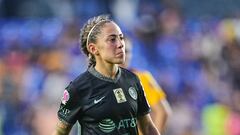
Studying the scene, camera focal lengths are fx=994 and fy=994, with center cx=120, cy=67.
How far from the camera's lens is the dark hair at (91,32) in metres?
7.17

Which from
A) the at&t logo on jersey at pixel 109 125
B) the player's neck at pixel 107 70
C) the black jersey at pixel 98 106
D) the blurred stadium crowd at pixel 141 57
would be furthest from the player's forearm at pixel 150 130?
the blurred stadium crowd at pixel 141 57

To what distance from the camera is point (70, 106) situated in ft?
23.1

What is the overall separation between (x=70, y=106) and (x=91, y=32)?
57 cm

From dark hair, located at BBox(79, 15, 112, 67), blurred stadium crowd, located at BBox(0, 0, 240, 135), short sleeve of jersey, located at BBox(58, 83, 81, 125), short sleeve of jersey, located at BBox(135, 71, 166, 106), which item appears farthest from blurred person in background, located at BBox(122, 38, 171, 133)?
blurred stadium crowd, located at BBox(0, 0, 240, 135)

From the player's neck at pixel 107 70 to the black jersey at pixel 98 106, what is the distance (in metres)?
0.03

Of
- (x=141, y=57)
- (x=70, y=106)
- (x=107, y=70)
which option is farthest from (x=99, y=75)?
(x=141, y=57)

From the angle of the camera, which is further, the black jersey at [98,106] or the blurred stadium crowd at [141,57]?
the blurred stadium crowd at [141,57]

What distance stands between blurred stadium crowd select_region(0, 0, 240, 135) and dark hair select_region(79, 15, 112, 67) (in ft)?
21.7

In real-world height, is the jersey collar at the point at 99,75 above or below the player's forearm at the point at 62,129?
above

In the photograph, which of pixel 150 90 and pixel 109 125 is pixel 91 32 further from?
pixel 150 90

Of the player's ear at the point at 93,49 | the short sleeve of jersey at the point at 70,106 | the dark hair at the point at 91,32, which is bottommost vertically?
the short sleeve of jersey at the point at 70,106

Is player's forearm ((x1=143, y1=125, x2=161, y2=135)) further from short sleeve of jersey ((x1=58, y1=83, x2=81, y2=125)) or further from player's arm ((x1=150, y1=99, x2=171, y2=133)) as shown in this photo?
player's arm ((x1=150, y1=99, x2=171, y2=133))

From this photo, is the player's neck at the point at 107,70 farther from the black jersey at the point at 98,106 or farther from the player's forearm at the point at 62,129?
the player's forearm at the point at 62,129

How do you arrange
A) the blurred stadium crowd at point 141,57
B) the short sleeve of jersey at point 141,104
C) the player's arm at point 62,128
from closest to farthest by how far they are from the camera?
the player's arm at point 62,128, the short sleeve of jersey at point 141,104, the blurred stadium crowd at point 141,57
